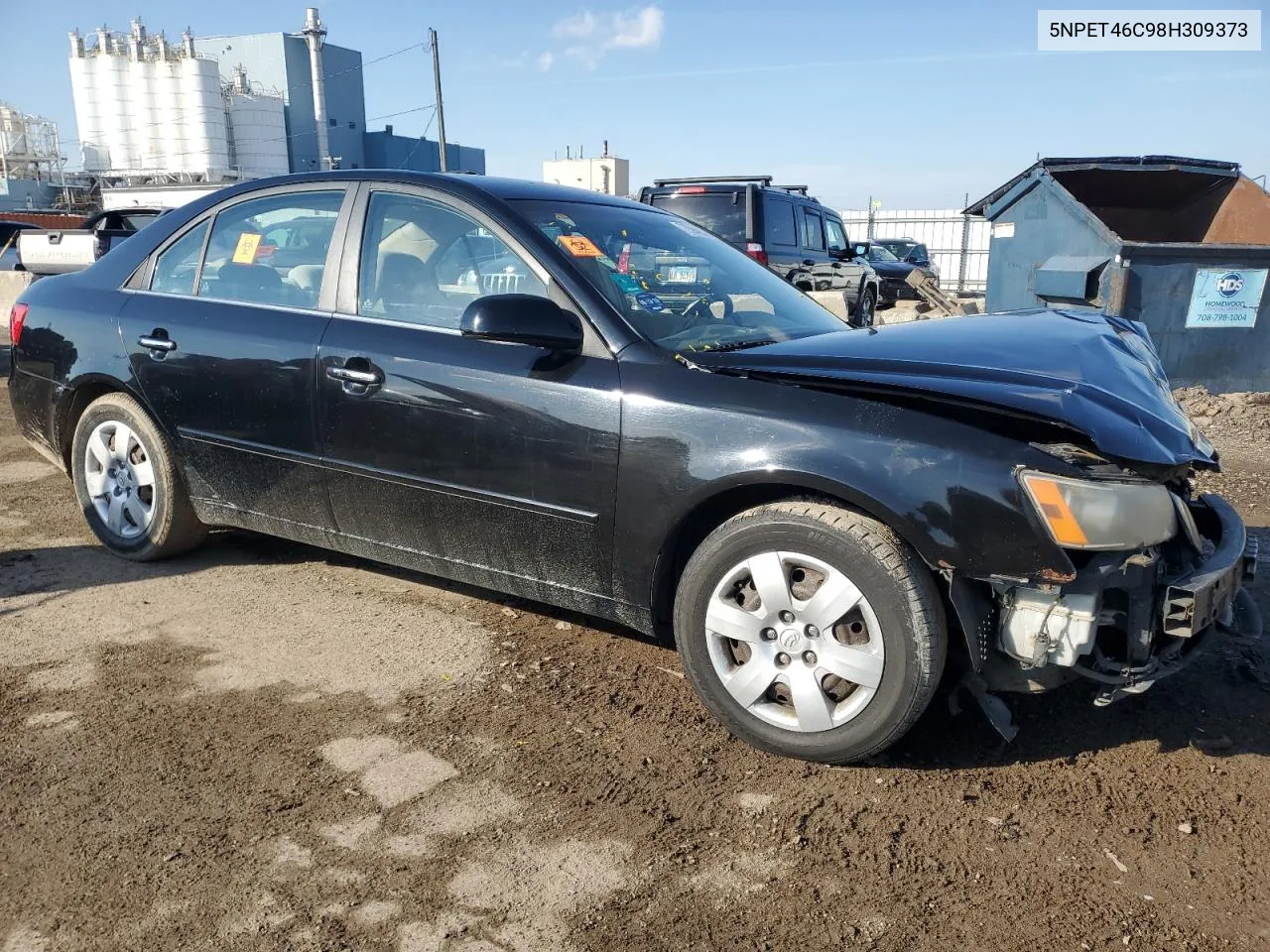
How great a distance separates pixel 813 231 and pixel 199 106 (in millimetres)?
57515

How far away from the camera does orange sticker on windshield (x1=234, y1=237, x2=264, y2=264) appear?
4012 mm

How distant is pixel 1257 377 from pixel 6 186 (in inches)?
2587

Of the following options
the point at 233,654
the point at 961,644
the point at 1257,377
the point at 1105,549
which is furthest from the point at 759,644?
the point at 1257,377

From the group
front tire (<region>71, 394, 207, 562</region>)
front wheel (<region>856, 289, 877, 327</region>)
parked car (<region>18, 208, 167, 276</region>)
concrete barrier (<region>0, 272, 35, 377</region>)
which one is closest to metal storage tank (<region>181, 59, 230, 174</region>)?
concrete barrier (<region>0, 272, 35, 377</region>)

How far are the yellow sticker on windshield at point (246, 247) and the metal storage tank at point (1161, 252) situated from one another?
575 cm

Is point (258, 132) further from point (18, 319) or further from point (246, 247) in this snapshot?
point (246, 247)

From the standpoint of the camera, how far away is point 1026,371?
2787 mm

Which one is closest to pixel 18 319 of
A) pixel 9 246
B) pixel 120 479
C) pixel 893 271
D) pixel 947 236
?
pixel 120 479

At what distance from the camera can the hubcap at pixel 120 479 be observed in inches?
169

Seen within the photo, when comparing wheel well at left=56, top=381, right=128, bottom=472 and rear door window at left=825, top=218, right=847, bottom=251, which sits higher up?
rear door window at left=825, top=218, right=847, bottom=251

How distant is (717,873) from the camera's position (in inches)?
92.0

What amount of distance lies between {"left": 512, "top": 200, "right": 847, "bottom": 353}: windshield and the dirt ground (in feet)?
3.95

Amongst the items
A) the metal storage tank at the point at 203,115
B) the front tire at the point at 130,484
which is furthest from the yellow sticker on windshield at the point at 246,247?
the metal storage tank at the point at 203,115

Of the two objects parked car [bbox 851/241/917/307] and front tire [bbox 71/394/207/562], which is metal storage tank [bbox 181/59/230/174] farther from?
front tire [bbox 71/394/207/562]
